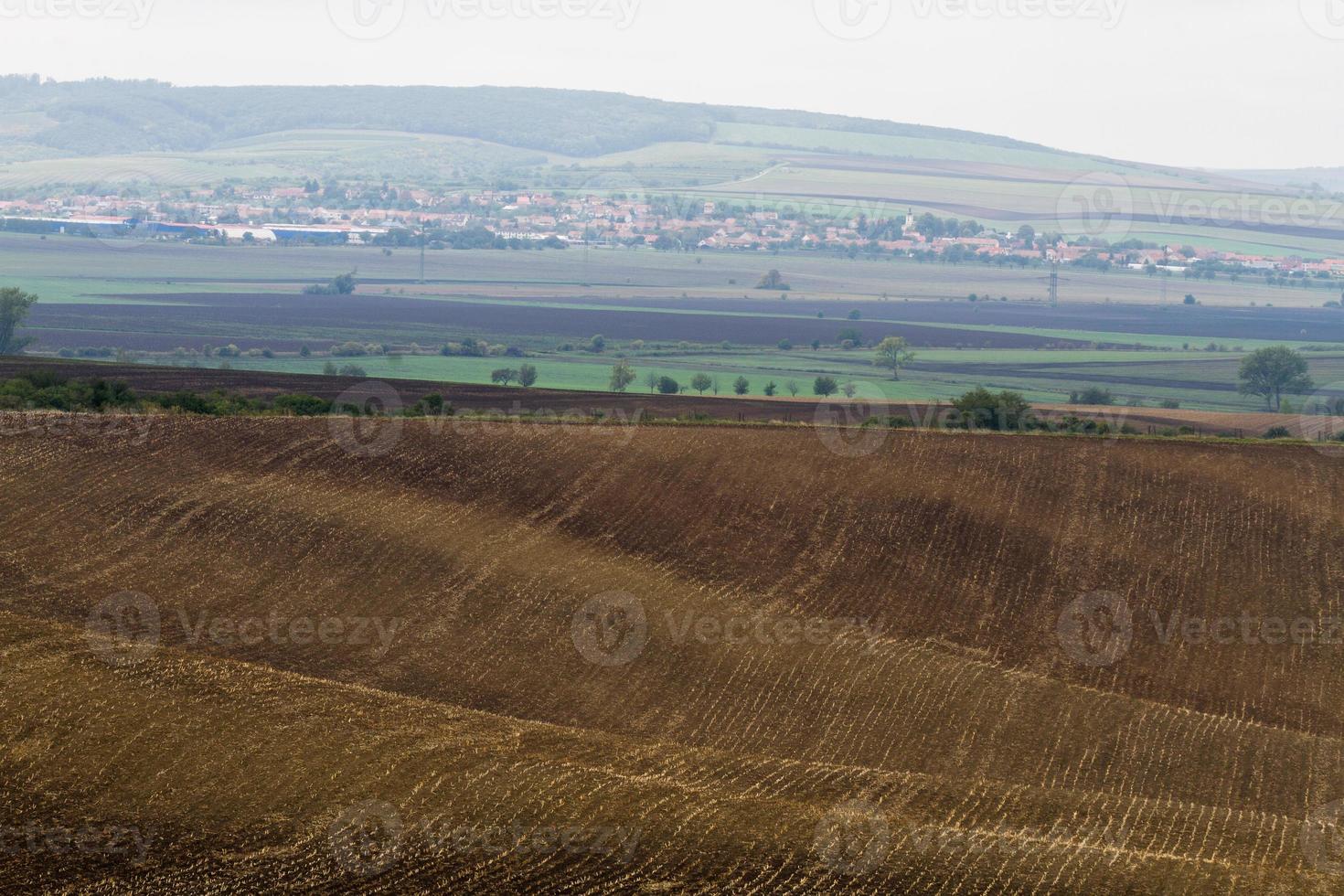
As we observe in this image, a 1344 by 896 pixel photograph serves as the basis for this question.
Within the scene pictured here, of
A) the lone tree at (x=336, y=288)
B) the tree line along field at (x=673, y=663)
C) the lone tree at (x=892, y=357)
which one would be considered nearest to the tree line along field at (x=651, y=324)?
the lone tree at (x=892, y=357)

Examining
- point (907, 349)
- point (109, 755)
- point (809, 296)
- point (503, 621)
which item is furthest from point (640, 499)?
point (809, 296)

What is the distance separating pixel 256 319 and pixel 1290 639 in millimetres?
111209

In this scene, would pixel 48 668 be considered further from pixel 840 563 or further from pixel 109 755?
pixel 840 563

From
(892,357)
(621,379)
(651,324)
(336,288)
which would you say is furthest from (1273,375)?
(336,288)

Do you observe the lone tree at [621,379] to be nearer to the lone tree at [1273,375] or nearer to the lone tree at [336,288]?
the lone tree at [1273,375]

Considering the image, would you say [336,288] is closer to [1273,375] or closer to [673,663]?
[1273,375]

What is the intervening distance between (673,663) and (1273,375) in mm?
83501

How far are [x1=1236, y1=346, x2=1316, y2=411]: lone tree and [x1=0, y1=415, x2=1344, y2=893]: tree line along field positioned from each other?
5593cm

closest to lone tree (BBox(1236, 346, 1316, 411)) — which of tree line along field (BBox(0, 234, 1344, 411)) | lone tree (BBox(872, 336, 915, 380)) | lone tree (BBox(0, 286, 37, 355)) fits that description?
tree line along field (BBox(0, 234, 1344, 411))

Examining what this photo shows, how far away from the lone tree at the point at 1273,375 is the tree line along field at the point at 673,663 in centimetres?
5593

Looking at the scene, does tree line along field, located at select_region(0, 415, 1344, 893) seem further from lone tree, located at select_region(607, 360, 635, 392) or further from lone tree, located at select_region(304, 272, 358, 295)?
lone tree, located at select_region(304, 272, 358, 295)

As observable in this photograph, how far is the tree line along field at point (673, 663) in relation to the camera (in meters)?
23.8

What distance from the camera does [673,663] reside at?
37.2 m

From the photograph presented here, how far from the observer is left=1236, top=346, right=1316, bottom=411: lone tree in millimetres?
106250
